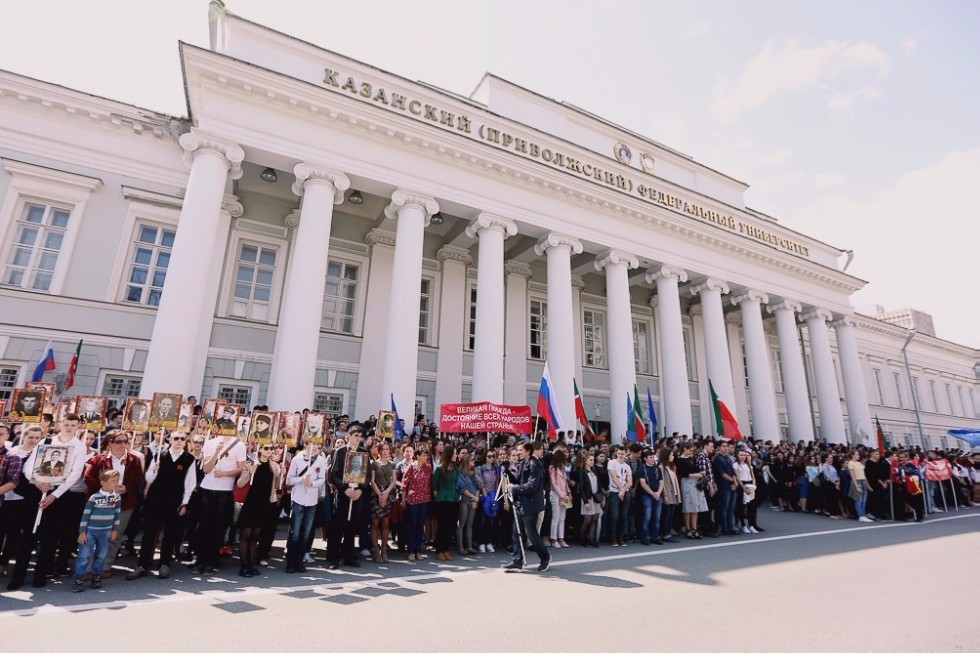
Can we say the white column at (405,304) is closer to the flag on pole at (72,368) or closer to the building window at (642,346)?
the flag on pole at (72,368)

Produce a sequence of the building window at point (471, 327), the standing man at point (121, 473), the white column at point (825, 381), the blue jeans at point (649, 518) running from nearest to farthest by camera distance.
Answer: the standing man at point (121, 473), the blue jeans at point (649, 518), the building window at point (471, 327), the white column at point (825, 381)

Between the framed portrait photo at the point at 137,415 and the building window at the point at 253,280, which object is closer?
the framed portrait photo at the point at 137,415

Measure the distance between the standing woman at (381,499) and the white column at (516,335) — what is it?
1089 centimetres

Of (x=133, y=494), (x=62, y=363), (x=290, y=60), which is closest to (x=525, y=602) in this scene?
(x=133, y=494)

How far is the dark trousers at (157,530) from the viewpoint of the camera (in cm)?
557

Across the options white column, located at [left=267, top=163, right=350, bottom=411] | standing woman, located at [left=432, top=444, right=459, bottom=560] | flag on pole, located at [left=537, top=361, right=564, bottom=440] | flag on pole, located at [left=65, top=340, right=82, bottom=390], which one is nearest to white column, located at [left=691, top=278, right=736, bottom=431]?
flag on pole, located at [left=537, top=361, right=564, bottom=440]

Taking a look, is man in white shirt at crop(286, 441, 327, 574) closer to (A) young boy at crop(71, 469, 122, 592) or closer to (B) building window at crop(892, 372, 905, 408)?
(A) young boy at crop(71, 469, 122, 592)

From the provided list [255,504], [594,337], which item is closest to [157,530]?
[255,504]

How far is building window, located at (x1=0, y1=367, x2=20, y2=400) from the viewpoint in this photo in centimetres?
1197

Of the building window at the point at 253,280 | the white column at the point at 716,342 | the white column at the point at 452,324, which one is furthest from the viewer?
the white column at the point at 716,342

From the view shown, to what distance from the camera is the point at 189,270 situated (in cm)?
1127

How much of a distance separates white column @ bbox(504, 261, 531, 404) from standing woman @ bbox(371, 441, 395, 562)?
10885 mm

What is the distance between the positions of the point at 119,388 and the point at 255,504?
9949mm

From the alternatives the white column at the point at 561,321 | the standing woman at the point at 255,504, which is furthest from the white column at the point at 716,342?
the standing woman at the point at 255,504
